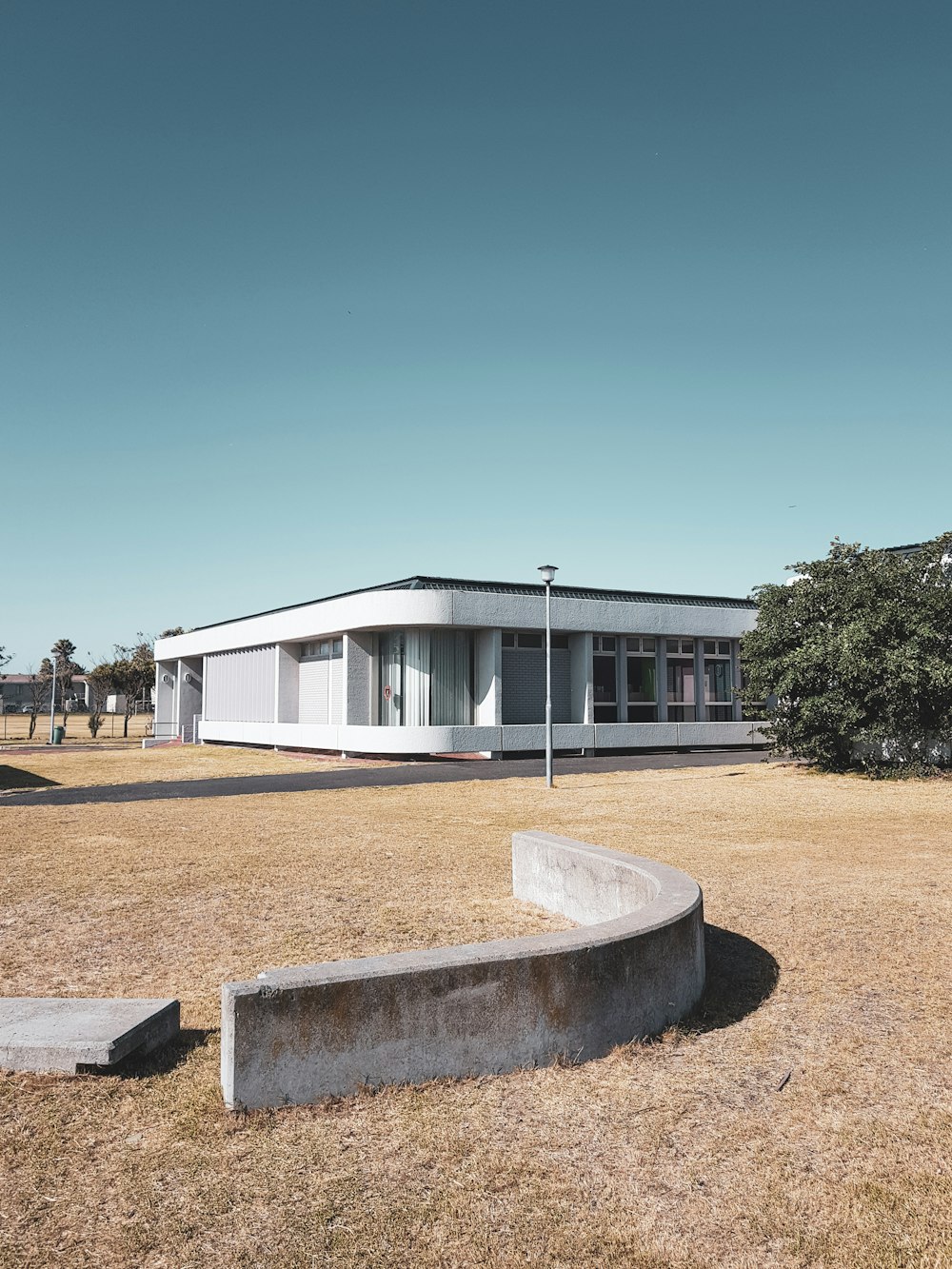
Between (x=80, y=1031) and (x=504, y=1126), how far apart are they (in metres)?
2.25

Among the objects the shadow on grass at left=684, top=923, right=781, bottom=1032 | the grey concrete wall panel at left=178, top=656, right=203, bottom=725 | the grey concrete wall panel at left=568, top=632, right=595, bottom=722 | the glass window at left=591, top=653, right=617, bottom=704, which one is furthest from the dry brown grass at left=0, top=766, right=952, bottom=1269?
the grey concrete wall panel at left=178, top=656, right=203, bottom=725

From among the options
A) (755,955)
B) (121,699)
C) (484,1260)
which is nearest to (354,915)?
(755,955)

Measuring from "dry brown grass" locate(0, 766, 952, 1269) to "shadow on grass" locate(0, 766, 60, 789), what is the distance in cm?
1256

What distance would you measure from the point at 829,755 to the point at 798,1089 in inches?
783

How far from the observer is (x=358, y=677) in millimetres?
29484

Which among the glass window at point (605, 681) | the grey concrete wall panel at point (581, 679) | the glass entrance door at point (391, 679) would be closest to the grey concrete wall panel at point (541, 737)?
the grey concrete wall panel at point (581, 679)

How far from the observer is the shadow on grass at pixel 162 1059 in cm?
465

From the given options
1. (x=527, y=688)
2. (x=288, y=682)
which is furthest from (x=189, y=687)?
(x=527, y=688)

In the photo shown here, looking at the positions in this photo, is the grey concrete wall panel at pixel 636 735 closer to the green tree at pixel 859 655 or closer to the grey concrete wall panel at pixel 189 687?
the green tree at pixel 859 655

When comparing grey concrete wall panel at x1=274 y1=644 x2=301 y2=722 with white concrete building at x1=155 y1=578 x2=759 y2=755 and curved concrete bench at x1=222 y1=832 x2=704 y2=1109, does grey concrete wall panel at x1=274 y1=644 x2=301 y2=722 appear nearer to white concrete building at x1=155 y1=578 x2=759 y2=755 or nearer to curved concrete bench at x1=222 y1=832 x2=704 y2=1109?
white concrete building at x1=155 y1=578 x2=759 y2=755

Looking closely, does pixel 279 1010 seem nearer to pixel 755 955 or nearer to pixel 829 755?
pixel 755 955

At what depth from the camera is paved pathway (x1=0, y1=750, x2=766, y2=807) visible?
60.4 ft

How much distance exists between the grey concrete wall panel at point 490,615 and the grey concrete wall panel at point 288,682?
2.18 feet

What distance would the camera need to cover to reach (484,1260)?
3.15 m
